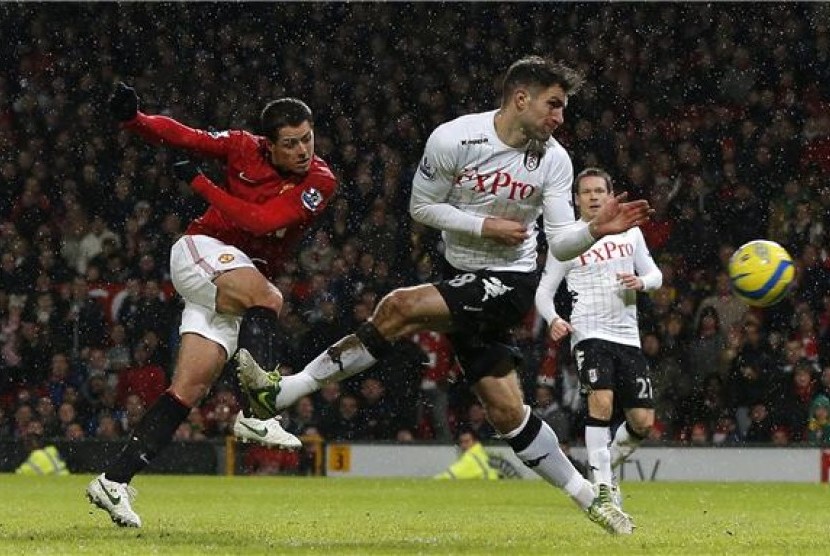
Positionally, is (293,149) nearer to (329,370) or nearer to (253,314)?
(253,314)

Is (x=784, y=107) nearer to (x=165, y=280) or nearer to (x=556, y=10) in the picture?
(x=556, y=10)

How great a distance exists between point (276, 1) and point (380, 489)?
30.5ft

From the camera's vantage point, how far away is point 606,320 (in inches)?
449

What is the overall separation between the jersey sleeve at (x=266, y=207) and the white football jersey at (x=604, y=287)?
Answer: 318 cm

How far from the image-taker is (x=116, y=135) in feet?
67.9

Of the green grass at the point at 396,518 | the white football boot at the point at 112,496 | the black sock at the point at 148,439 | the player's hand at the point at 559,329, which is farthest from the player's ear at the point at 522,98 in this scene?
the player's hand at the point at 559,329

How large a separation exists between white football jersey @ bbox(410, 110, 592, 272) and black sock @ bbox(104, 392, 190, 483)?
4.97ft

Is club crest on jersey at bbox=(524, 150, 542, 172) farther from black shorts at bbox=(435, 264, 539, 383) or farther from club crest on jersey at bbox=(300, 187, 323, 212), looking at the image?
club crest on jersey at bbox=(300, 187, 323, 212)

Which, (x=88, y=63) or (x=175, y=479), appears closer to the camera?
(x=175, y=479)

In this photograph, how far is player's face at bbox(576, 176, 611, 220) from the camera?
11.1m

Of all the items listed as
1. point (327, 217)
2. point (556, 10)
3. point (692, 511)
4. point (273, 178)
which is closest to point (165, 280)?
point (327, 217)

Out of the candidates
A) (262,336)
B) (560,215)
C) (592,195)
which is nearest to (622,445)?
(592,195)

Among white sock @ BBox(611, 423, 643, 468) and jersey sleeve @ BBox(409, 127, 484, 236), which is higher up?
jersey sleeve @ BBox(409, 127, 484, 236)

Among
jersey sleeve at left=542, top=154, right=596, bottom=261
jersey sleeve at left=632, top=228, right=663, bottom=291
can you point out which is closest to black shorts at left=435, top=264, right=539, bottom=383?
jersey sleeve at left=542, top=154, right=596, bottom=261
